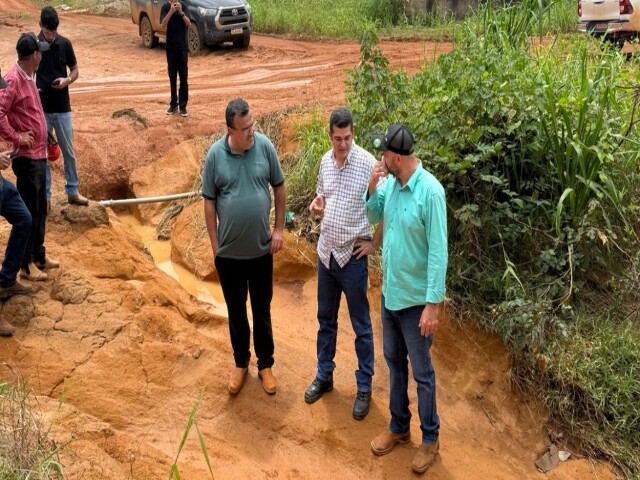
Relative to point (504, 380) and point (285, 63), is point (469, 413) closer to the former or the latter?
point (504, 380)

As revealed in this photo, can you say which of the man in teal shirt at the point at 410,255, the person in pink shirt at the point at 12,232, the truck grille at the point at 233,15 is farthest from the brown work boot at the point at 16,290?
A: the truck grille at the point at 233,15

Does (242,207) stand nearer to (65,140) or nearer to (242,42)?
(65,140)

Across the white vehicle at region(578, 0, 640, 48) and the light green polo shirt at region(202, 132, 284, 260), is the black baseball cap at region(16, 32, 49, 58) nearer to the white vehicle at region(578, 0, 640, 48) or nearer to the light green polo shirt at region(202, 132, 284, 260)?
the light green polo shirt at region(202, 132, 284, 260)

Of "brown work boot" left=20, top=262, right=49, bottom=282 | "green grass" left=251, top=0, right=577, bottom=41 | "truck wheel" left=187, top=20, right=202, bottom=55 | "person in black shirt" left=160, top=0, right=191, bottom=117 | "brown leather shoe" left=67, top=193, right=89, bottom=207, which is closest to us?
"brown work boot" left=20, top=262, right=49, bottom=282

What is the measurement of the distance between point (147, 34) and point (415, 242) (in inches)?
493

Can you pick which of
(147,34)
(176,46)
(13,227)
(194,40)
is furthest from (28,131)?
(147,34)

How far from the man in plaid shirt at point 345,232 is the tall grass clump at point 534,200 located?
1.25 metres

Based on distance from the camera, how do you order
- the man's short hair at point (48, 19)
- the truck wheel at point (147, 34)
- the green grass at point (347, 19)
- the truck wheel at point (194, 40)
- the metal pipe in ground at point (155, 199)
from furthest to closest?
the truck wheel at point (147, 34)
the green grass at point (347, 19)
the truck wheel at point (194, 40)
the metal pipe in ground at point (155, 199)
the man's short hair at point (48, 19)

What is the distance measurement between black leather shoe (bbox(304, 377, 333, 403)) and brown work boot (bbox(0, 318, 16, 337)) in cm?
200

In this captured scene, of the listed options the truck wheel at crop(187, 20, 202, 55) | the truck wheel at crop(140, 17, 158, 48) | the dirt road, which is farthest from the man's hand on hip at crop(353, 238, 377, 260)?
the truck wheel at crop(140, 17, 158, 48)

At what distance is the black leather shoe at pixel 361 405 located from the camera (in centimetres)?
484

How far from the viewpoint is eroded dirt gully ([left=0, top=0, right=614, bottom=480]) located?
448cm

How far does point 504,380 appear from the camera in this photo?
5496 millimetres

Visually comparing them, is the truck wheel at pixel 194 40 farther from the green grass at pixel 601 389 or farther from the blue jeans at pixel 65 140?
the green grass at pixel 601 389
